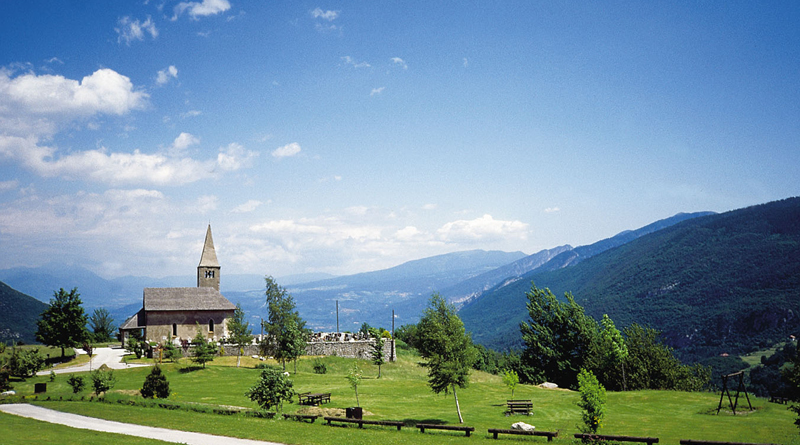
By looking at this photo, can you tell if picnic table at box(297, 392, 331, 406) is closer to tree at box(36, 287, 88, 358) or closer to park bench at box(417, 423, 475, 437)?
park bench at box(417, 423, 475, 437)

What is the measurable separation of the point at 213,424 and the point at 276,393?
412cm

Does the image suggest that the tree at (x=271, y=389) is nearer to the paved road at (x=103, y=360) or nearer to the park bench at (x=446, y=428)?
the park bench at (x=446, y=428)

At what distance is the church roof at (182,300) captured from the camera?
71125mm

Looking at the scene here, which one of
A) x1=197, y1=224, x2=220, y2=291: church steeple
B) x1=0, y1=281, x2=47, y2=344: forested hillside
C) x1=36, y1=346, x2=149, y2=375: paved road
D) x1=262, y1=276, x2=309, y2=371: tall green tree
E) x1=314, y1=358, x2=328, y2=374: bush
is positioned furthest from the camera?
x1=0, y1=281, x2=47, y2=344: forested hillside

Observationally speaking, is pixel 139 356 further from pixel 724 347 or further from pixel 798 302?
pixel 798 302

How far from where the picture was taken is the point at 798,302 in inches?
5778

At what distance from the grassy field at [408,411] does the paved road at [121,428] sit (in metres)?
0.86

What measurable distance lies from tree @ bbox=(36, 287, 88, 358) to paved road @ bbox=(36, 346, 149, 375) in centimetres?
329

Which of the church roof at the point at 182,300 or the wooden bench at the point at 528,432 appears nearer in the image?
the wooden bench at the point at 528,432

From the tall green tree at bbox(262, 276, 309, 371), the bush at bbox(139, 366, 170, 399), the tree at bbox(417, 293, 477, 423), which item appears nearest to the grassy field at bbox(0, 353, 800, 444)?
the bush at bbox(139, 366, 170, 399)

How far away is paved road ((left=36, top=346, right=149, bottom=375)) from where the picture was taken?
163 ft

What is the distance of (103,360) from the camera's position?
56.2 m

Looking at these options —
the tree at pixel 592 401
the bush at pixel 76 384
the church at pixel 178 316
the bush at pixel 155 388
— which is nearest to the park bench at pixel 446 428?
the tree at pixel 592 401

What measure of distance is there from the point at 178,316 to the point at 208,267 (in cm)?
1500
